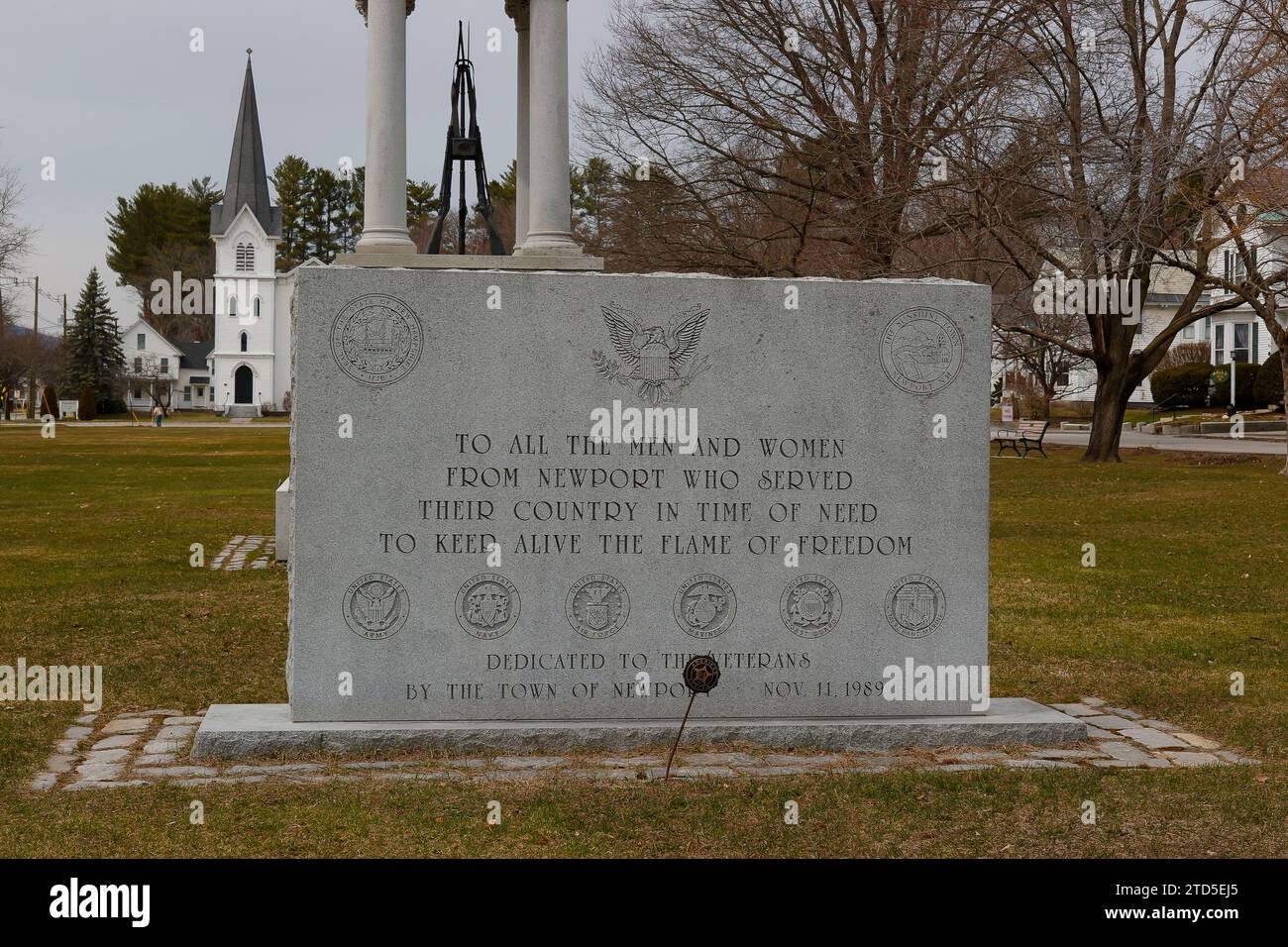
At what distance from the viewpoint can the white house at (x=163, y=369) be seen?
9606 centimetres

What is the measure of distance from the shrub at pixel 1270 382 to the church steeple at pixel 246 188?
63880 millimetres

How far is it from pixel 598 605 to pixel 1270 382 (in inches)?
2108

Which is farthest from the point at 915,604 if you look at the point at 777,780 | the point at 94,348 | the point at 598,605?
the point at 94,348

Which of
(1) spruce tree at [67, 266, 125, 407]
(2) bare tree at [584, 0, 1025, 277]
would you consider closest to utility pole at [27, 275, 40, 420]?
(1) spruce tree at [67, 266, 125, 407]

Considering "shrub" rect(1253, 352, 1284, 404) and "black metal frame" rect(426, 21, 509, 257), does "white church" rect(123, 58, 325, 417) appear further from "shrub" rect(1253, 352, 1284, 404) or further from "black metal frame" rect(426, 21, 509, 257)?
"black metal frame" rect(426, 21, 509, 257)

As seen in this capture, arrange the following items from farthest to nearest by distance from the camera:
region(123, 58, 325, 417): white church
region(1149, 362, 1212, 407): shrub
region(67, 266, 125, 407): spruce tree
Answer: region(123, 58, 325, 417): white church < region(67, 266, 125, 407): spruce tree < region(1149, 362, 1212, 407): shrub

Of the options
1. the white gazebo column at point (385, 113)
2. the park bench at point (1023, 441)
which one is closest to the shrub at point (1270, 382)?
the park bench at point (1023, 441)

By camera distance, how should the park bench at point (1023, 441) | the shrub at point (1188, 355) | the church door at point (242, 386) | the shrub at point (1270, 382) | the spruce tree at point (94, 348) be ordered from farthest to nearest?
the church door at point (242, 386)
the spruce tree at point (94, 348)
the shrub at point (1188, 355)
the shrub at point (1270, 382)
the park bench at point (1023, 441)

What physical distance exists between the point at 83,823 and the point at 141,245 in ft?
331

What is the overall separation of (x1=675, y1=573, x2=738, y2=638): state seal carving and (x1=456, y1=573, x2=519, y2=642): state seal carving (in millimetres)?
836

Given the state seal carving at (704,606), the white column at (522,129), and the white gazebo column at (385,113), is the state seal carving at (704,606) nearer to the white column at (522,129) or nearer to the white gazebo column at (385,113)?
the white column at (522,129)

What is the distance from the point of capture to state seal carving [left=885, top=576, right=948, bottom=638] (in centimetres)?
688

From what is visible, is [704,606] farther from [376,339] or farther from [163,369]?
[163,369]

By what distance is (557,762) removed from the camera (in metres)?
6.24
